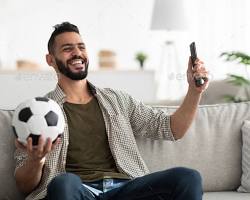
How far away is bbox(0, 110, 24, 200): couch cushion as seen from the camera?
2.16m

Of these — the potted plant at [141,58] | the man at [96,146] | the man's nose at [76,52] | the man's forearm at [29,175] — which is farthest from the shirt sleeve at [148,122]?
the potted plant at [141,58]

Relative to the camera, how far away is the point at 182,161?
7.72ft

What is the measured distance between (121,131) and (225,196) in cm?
48

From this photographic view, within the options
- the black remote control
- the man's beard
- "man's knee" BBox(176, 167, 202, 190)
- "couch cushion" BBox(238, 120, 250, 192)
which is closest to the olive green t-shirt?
the man's beard

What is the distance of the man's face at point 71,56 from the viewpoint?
2.30 metres

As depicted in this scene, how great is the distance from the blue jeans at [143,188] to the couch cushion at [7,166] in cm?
31

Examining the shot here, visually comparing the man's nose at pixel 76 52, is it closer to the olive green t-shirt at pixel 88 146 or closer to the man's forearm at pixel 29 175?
the olive green t-shirt at pixel 88 146

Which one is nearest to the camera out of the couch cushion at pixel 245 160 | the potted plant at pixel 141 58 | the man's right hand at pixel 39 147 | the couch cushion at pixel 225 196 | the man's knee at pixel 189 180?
the man's right hand at pixel 39 147

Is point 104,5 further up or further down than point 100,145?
further up

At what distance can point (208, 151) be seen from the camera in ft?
7.79

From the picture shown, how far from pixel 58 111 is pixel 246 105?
0.96 m

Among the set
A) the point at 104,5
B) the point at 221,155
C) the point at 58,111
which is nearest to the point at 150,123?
the point at 221,155

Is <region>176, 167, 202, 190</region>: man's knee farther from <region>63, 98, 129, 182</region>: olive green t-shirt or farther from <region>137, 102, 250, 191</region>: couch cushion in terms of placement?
<region>137, 102, 250, 191</region>: couch cushion

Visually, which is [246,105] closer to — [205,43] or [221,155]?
[221,155]
